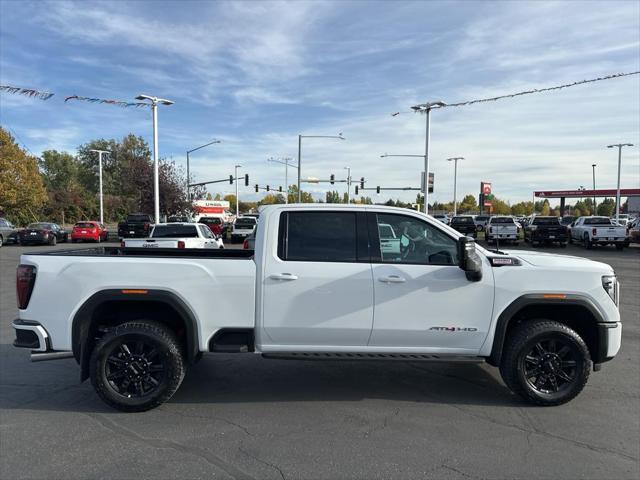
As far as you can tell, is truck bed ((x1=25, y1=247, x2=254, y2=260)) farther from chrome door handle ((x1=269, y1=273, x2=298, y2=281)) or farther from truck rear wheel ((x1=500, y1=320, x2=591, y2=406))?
truck rear wheel ((x1=500, y1=320, x2=591, y2=406))

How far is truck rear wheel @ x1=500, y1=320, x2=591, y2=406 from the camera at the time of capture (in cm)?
449

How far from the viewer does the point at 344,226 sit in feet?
15.2

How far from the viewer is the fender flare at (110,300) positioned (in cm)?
436

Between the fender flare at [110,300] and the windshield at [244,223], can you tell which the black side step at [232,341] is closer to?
the fender flare at [110,300]

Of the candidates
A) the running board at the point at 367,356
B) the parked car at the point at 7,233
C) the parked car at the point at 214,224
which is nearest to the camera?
the running board at the point at 367,356

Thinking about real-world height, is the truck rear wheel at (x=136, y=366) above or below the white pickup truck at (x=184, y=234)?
below

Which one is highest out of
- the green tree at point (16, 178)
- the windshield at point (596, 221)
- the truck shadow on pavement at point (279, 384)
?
the green tree at point (16, 178)

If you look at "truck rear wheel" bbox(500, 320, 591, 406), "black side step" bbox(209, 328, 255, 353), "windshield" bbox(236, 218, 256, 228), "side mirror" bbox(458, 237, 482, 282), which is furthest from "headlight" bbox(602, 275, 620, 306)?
"windshield" bbox(236, 218, 256, 228)

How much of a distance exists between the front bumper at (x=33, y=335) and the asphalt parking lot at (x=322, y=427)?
24.2 inches

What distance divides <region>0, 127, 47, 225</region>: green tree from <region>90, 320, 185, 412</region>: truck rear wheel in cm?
3922

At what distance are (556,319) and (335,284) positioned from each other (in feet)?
7.60

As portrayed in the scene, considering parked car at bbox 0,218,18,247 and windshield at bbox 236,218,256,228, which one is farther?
windshield at bbox 236,218,256,228

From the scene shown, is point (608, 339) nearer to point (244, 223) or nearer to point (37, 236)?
point (244, 223)

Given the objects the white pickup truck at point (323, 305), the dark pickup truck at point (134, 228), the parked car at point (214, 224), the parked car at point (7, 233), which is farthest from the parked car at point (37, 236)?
the white pickup truck at point (323, 305)
